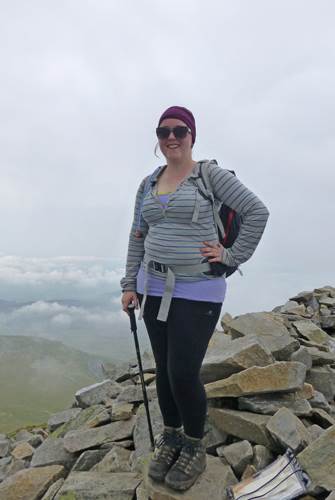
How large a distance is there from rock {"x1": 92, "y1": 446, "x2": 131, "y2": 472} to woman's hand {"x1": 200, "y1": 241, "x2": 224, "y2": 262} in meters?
3.76

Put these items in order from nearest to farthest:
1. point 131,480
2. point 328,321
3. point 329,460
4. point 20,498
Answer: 1. point 329,460
2. point 131,480
3. point 20,498
4. point 328,321

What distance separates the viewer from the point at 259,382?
264 inches

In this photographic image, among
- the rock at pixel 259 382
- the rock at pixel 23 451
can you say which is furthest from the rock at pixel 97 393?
the rock at pixel 259 382

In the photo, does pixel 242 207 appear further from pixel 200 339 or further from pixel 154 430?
pixel 154 430

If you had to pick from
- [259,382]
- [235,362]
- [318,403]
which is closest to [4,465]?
[235,362]

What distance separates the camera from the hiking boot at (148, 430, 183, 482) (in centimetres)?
520

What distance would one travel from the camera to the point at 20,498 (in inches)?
265

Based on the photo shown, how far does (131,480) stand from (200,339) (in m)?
2.60

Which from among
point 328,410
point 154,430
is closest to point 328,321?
point 328,410

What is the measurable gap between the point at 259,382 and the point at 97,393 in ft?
16.0

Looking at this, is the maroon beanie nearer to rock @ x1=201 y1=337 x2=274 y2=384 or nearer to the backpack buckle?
the backpack buckle

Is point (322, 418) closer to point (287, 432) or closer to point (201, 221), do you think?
point (287, 432)

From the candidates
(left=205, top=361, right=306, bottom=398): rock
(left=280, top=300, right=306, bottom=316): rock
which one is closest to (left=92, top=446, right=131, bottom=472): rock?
(left=205, top=361, right=306, bottom=398): rock

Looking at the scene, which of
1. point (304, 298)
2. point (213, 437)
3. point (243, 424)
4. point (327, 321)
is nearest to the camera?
point (243, 424)
